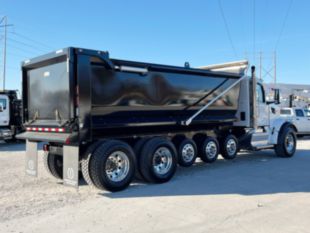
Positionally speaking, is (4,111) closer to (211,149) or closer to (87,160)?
(211,149)

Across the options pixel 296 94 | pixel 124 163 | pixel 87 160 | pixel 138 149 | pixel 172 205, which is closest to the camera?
pixel 172 205

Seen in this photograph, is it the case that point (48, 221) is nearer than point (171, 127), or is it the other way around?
point (48, 221)

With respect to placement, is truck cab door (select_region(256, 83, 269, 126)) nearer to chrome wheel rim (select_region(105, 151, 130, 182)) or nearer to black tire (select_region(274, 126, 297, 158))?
black tire (select_region(274, 126, 297, 158))

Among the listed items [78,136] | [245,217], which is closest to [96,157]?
[78,136]

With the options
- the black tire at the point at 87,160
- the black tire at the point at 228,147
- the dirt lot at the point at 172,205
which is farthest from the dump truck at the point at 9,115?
the black tire at the point at 87,160

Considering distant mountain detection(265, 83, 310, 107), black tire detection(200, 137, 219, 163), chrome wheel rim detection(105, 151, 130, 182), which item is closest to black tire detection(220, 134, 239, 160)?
black tire detection(200, 137, 219, 163)

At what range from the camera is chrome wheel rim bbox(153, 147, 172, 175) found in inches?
318

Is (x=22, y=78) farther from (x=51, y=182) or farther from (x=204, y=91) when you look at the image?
(x=204, y=91)

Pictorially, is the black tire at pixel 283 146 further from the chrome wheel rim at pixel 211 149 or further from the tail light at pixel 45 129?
the tail light at pixel 45 129

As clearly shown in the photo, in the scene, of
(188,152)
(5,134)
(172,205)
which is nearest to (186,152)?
(188,152)

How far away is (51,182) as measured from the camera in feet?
26.6

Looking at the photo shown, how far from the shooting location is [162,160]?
27.1ft

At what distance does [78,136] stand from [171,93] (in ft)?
9.87

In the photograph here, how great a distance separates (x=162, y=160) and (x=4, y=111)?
1276 cm
